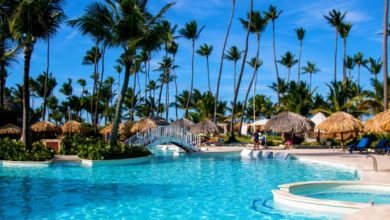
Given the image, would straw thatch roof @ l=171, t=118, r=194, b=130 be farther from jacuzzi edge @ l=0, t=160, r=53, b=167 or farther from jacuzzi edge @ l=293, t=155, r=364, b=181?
jacuzzi edge @ l=0, t=160, r=53, b=167

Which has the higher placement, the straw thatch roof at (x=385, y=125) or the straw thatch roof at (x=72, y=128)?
the straw thatch roof at (x=72, y=128)

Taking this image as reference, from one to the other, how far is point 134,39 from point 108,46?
1530 millimetres

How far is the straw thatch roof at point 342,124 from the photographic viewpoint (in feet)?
86.1

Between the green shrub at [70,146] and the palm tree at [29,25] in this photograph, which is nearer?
the palm tree at [29,25]

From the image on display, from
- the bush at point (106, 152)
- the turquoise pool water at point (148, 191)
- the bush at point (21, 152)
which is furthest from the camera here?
the bush at point (106, 152)

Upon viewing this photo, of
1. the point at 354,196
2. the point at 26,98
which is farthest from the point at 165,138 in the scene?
the point at 354,196

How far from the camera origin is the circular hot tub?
9.26m

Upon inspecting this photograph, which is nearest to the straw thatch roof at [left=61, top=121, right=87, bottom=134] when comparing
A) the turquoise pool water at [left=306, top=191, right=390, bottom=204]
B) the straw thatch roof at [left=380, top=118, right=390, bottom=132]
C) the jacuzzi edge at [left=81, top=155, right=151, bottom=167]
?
the jacuzzi edge at [left=81, top=155, right=151, bottom=167]

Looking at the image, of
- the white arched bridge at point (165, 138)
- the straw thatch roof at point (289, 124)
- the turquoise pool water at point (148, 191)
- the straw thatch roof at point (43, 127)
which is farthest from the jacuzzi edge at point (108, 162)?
the straw thatch roof at point (43, 127)

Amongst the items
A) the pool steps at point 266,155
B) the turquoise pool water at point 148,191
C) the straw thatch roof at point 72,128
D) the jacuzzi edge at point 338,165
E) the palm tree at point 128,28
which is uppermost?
the palm tree at point 128,28

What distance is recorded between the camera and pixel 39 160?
1936 centimetres

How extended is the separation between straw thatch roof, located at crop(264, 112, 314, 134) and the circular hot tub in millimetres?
19322

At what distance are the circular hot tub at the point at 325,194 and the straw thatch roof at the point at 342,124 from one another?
1601 cm

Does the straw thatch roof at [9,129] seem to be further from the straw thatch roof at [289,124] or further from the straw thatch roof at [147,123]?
the straw thatch roof at [289,124]
